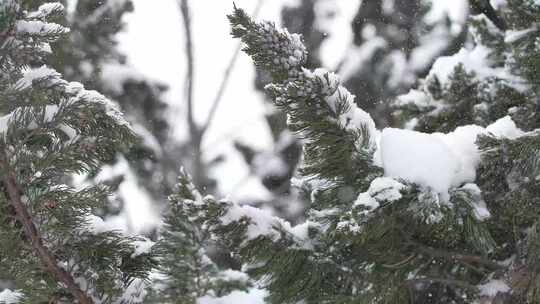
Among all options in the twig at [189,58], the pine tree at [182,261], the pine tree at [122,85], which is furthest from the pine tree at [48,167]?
the twig at [189,58]

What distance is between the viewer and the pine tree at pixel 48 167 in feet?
4.38

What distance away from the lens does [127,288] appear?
1.64m

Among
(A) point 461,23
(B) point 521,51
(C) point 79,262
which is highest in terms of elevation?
(A) point 461,23

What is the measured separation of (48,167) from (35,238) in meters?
0.17

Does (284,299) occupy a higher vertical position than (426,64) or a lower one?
lower

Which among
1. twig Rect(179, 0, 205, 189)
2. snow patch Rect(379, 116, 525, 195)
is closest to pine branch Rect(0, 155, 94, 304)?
snow patch Rect(379, 116, 525, 195)

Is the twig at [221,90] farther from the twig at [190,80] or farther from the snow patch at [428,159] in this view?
the snow patch at [428,159]

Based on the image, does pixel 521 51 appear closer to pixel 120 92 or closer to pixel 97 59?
pixel 97 59

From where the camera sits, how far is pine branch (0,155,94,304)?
4.40 ft

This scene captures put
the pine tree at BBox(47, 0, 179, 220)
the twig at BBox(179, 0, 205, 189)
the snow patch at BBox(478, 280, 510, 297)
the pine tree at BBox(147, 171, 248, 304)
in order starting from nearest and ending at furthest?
the snow patch at BBox(478, 280, 510, 297) < the pine tree at BBox(147, 171, 248, 304) < the pine tree at BBox(47, 0, 179, 220) < the twig at BBox(179, 0, 205, 189)

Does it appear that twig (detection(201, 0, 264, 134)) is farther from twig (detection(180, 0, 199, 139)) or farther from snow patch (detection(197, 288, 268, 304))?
snow patch (detection(197, 288, 268, 304))

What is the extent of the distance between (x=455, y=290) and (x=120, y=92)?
18.4 feet

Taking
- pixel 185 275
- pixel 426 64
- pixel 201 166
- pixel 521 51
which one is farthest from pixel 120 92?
pixel 521 51

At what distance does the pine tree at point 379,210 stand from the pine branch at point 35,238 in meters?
0.37
